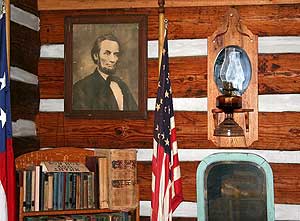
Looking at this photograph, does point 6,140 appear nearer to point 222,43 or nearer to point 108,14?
point 108,14

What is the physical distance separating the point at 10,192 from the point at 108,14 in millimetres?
2032

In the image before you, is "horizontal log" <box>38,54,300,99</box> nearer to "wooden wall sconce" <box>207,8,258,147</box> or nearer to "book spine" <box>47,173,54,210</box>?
"wooden wall sconce" <box>207,8,258,147</box>

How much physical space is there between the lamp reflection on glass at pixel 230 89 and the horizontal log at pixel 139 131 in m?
0.22

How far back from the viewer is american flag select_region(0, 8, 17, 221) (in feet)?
11.8

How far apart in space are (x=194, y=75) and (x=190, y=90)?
0.14m

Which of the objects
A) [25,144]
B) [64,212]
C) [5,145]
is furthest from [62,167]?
[5,145]

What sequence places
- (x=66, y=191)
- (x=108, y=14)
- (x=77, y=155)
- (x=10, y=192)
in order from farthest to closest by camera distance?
(x=108, y=14), (x=77, y=155), (x=66, y=191), (x=10, y=192)

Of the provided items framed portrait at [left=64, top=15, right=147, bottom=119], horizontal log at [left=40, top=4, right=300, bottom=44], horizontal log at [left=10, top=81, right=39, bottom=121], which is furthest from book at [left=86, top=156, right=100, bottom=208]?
horizontal log at [left=40, top=4, right=300, bottom=44]

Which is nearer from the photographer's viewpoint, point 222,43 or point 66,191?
point 66,191

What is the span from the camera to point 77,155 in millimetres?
4605

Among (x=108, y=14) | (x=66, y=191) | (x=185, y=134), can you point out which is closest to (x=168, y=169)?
(x=185, y=134)

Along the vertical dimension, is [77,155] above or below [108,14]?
below

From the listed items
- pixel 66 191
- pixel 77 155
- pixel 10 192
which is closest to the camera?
pixel 10 192

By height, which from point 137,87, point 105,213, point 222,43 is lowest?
point 105,213
